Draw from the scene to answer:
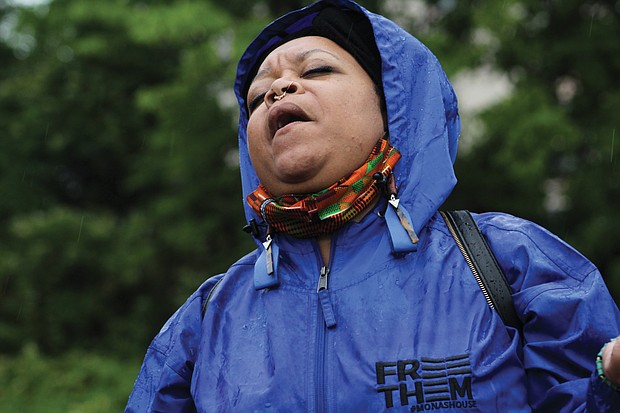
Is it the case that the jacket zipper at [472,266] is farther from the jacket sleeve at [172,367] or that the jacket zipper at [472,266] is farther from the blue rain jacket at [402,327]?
the jacket sleeve at [172,367]

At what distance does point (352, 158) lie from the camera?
240 cm

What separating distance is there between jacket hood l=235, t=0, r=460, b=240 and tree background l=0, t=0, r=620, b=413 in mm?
5430

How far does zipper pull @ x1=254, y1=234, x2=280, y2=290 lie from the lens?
2.35m

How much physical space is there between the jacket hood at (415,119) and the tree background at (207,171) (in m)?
5.43

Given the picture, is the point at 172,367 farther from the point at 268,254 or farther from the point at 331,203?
the point at 331,203

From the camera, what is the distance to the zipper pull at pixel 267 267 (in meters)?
2.35

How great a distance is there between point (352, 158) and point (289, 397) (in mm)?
737

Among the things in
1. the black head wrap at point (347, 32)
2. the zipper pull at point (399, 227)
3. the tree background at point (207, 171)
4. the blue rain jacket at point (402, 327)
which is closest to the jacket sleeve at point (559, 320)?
the blue rain jacket at point (402, 327)

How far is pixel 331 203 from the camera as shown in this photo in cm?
235

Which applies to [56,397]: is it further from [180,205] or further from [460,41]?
[460,41]

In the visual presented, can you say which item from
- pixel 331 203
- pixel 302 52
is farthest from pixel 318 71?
pixel 331 203

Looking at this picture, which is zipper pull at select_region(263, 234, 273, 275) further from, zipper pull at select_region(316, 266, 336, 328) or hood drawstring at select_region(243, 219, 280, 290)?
zipper pull at select_region(316, 266, 336, 328)

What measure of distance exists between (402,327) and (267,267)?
1.53ft

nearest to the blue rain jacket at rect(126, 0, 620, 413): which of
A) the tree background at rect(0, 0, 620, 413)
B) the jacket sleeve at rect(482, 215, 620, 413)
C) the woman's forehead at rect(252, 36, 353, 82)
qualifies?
the jacket sleeve at rect(482, 215, 620, 413)
